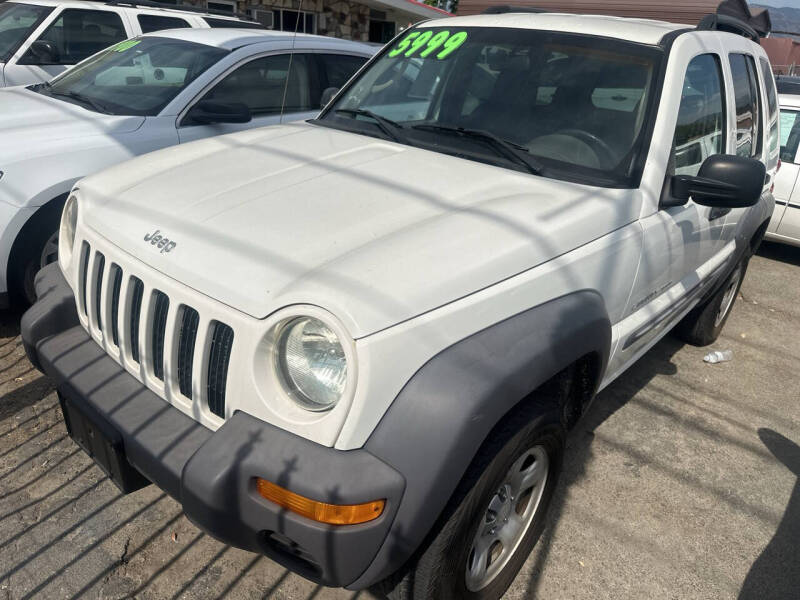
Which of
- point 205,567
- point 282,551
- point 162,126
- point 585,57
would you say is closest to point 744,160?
point 585,57

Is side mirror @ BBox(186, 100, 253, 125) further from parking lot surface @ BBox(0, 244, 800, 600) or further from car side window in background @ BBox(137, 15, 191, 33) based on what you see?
car side window in background @ BBox(137, 15, 191, 33)

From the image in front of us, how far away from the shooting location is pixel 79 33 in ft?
21.4

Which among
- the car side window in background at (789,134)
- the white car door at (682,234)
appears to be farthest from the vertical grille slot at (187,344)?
the car side window in background at (789,134)

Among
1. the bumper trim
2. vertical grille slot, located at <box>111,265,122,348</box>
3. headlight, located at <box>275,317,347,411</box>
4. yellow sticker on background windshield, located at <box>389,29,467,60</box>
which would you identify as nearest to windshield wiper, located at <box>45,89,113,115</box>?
yellow sticker on background windshield, located at <box>389,29,467,60</box>

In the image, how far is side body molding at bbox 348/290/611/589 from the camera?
1651mm

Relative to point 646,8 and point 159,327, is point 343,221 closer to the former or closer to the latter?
point 159,327

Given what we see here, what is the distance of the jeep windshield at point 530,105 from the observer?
8.68 ft

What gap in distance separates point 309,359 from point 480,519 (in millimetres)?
740

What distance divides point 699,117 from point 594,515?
1869mm

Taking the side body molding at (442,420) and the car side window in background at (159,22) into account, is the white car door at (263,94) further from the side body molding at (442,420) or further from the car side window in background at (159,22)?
the side body molding at (442,420)

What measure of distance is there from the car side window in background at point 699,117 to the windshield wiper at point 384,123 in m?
1.19

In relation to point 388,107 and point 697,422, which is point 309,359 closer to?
point 388,107

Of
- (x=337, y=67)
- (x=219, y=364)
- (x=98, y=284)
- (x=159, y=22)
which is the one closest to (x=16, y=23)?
(x=159, y=22)

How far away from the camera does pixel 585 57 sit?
2.88 meters
